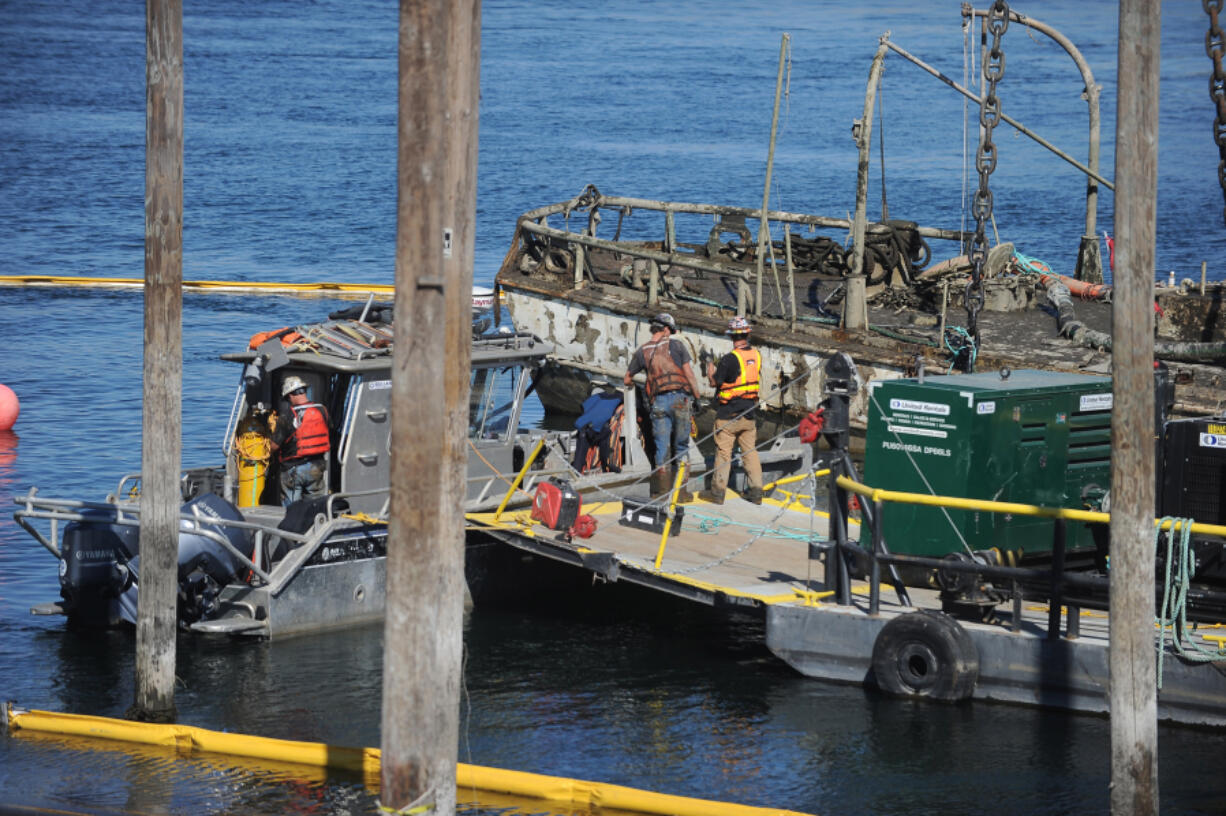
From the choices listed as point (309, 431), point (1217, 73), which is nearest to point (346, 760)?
point (309, 431)

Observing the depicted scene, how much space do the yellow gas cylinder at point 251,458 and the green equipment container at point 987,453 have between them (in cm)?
579

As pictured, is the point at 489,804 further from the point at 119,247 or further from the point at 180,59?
the point at 119,247

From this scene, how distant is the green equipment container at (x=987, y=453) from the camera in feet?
44.7

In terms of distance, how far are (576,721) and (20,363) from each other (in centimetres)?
1971

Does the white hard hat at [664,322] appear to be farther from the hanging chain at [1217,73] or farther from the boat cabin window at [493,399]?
the hanging chain at [1217,73]

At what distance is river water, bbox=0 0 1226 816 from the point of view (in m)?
12.1

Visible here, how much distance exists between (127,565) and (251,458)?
1657 mm

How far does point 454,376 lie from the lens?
7.95m

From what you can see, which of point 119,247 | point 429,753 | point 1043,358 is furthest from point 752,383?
point 119,247

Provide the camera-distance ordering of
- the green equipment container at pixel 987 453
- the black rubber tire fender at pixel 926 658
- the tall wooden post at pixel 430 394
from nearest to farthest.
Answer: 1. the tall wooden post at pixel 430 394
2. the black rubber tire fender at pixel 926 658
3. the green equipment container at pixel 987 453

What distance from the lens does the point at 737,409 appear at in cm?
1692

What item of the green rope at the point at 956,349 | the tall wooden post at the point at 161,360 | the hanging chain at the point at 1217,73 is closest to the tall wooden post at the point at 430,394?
the tall wooden post at the point at 161,360

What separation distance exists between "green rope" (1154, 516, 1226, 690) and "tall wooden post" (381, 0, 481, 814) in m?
5.67

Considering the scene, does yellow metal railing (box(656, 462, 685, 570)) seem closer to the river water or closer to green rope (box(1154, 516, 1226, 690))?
the river water
